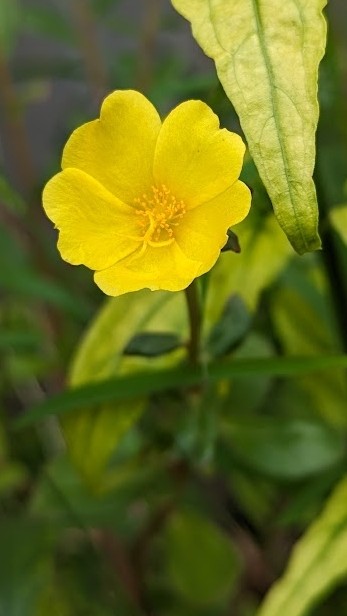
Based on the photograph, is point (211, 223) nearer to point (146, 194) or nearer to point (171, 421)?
point (146, 194)

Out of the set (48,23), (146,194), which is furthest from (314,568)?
(48,23)

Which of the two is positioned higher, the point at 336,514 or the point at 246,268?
the point at 246,268

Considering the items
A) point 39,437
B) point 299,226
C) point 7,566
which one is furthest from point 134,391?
point 39,437

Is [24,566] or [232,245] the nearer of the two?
[232,245]

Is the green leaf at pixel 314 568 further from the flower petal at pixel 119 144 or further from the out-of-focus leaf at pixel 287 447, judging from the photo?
the flower petal at pixel 119 144

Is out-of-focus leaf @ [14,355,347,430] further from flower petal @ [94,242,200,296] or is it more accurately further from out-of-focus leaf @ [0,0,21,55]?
out-of-focus leaf @ [0,0,21,55]

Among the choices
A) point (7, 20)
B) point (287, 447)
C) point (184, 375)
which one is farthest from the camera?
point (7, 20)

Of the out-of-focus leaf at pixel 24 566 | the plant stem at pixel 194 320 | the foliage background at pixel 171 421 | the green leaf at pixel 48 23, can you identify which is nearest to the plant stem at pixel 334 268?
the foliage background at pixel 171 421

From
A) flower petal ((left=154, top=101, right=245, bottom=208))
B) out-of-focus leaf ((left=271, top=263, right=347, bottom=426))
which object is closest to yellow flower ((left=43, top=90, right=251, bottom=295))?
flower petal ((left=154, top=101, right=245, bottom=208))

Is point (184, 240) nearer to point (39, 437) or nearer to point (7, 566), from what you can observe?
point (7, 566)
